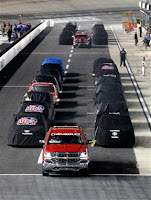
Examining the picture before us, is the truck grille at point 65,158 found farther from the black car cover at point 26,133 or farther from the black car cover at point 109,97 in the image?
the black car cover at point 109,97

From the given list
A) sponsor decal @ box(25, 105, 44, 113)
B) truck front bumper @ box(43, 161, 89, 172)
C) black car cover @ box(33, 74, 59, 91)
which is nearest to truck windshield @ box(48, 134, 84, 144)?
truck front bumper @ box(43, 161, 89, 172)

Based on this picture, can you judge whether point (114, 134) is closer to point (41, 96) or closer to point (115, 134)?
point (115, 134)

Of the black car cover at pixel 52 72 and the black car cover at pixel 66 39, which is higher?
the black car cover at pixel 52 72

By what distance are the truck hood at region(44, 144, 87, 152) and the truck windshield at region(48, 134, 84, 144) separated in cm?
37

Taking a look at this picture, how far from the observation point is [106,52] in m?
70.6

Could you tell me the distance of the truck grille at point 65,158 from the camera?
25.5 metres

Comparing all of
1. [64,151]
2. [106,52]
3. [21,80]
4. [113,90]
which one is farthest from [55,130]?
[106,52]

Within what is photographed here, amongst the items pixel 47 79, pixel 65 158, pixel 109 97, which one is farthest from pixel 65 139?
pixel 47 79

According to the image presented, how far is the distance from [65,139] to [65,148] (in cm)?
94

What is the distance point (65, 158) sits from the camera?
25.5 metres

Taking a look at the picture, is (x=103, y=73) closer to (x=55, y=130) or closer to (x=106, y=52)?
(x=55, y=130)

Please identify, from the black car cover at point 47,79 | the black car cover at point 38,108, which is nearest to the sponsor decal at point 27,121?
the black car cover at point 38,108

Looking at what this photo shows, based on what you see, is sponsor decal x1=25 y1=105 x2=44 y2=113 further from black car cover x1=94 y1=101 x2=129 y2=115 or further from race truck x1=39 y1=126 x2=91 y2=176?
race truck x1=39 y1=126 x2=91 y2=176

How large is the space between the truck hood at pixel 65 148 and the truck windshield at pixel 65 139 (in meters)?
0.37
